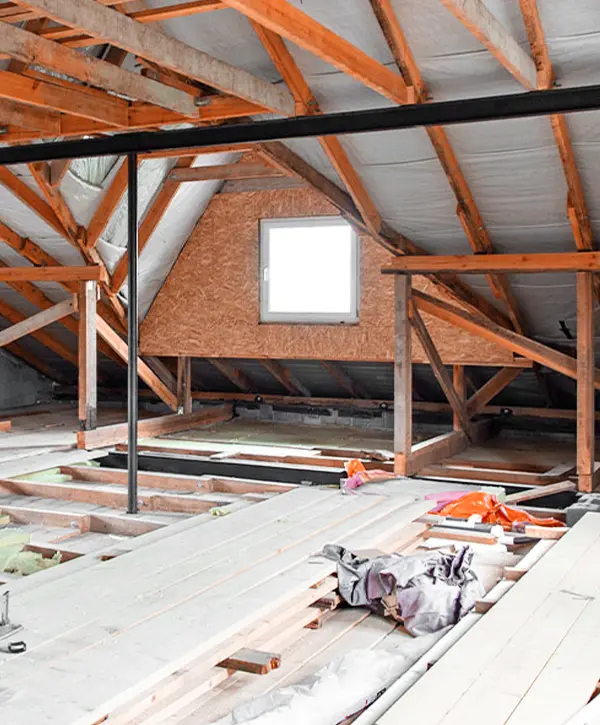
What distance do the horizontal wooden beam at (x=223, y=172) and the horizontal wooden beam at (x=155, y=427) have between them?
2.21 meters

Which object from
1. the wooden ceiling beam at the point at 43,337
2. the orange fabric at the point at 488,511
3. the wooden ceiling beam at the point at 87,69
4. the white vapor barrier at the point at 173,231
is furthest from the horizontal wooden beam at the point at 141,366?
the orange fabric at the point at 488,511

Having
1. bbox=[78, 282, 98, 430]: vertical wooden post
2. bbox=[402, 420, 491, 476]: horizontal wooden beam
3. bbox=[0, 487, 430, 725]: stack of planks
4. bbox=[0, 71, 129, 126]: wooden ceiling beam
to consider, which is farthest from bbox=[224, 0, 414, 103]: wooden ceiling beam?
bbox=[78, 282, 98, 430]: vertical wooden post

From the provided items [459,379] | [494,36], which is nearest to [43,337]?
[459,379]

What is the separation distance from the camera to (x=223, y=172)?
26.6 ft

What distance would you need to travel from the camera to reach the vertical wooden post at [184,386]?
9461mm

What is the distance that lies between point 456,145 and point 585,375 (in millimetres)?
1707

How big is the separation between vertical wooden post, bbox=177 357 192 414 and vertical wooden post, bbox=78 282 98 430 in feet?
4.55

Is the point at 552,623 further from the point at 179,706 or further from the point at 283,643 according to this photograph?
the point at 179,706

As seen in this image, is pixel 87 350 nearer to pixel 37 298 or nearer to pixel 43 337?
pixel 37 298

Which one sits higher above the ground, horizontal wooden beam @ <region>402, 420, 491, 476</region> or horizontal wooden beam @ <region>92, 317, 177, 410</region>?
horizontal wooden beam @ <region>92, 317, 177, 410</region>

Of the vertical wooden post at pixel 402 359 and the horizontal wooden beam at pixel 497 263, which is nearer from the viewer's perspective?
the horizontal wooden beam at pixel 497 263

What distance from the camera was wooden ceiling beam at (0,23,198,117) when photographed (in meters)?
3.98

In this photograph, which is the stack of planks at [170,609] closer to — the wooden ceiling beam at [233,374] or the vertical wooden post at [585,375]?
the vertical wooden post at [585,375]

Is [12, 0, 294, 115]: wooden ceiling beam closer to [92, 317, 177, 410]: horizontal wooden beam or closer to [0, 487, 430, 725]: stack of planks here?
[0, 487, 430, 725]: stack of planks
